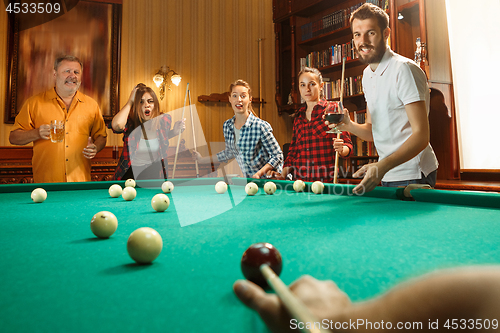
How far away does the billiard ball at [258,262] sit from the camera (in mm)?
641

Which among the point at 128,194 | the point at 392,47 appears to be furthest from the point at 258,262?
the point at 392,47

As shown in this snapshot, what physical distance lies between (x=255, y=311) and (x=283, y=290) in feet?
A: 0.26

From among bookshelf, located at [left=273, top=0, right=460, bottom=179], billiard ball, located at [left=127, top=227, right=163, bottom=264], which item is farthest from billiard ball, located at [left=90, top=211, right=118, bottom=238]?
bookshelf, located at [left=273, top=0, right=460, bottom=179]

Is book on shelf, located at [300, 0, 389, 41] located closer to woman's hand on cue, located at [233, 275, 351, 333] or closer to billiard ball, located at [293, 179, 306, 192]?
billiard ball, located at [293, 179, 306, 192]

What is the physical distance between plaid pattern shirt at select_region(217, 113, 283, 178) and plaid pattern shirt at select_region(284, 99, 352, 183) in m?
0.30

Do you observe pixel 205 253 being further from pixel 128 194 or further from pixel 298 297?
pixel 128 194

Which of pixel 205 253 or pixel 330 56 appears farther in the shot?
pixel 330 56

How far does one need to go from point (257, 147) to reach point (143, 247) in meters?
2.91

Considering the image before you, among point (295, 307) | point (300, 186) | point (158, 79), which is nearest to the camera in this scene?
point (295, 307)

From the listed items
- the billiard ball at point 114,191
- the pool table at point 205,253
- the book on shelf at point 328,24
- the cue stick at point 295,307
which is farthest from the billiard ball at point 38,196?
the book on shelf at point 328,24

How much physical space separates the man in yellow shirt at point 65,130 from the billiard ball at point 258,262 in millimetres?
2986

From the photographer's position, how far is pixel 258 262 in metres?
0.64

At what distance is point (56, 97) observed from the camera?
342cm

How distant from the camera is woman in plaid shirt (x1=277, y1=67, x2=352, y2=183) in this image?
3.16 m
